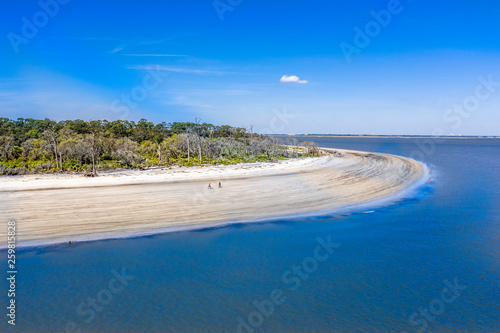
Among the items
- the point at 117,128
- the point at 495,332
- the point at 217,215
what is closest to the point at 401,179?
the point at 217,215

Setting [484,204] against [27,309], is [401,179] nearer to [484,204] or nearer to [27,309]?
[484,204]

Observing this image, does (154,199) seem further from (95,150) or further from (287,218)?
(95,150)

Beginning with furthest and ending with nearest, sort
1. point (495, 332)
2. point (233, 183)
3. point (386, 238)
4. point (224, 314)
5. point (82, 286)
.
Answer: point (233, 183) → point (386, 238) → point (82, 286) → point (224, 314) → point (495, 332)

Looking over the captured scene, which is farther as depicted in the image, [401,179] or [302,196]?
[401,179]

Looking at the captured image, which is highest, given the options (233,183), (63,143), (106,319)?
(63,143)

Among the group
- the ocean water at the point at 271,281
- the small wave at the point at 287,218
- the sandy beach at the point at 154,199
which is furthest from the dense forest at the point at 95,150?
the ocean water at the point at 271,281

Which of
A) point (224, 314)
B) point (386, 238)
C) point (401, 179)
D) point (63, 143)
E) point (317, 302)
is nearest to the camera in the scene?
point (224, 314)

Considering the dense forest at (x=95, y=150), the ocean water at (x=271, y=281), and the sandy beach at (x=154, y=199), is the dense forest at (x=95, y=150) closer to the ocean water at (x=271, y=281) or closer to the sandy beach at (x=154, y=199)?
the sandy beach at (x=154, y=199)
